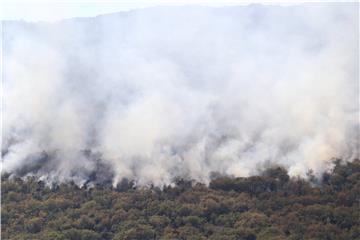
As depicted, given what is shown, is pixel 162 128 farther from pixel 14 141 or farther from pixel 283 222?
pixel 283 222

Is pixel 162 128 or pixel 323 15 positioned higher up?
pixel 323 15

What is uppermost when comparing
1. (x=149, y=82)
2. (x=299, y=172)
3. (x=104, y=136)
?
(x=149, y=82)

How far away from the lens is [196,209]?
1681 inches

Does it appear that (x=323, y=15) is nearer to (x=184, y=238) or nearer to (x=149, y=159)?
(x=149, y=159)

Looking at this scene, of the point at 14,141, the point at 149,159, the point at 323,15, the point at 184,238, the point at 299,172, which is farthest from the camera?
the point at 323,15

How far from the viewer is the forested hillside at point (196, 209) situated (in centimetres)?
3972

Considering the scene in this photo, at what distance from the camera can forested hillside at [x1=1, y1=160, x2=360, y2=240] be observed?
130ft

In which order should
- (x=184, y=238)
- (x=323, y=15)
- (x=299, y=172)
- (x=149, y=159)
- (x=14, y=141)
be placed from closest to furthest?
(x=184, y=238)
(x=299, y=172)
(x=149, y=159)
(x=14, y=141)
(x=323, y=15)

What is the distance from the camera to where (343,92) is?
173 ft

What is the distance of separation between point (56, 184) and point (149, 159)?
6434 mm

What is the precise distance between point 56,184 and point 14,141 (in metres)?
7.99

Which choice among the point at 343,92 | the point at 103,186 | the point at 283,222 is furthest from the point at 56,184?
the point at 343,92

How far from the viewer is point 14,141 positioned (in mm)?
55625

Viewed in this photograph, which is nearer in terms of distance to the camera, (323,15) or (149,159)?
(149,159)
